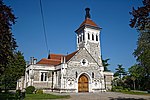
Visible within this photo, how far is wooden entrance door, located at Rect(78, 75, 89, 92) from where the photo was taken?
31.0m

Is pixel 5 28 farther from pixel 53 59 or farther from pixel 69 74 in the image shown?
pixel 53 59

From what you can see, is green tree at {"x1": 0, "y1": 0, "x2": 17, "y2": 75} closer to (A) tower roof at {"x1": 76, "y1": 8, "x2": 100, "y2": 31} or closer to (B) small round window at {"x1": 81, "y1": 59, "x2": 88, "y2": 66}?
(B) small round window at {"x1": 81, "y1": 59, "x2": 88, "y2": 66}

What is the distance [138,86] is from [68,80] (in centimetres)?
2518

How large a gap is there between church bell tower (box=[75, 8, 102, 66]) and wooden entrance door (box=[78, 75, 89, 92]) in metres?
9.35

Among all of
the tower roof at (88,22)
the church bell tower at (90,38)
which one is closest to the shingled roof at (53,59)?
the church bell tower at (90,38)

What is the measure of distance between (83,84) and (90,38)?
14.4 m

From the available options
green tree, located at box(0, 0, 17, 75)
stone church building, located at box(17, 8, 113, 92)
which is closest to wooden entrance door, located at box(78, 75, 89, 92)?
stone church building, located at box(17, 8, 113, 92)

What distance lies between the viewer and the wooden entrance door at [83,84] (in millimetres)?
31003

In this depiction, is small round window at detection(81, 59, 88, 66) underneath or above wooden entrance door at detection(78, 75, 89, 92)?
above

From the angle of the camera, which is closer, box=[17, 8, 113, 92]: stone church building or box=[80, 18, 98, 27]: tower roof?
box=[17, 8, 113, 92]: stone church building

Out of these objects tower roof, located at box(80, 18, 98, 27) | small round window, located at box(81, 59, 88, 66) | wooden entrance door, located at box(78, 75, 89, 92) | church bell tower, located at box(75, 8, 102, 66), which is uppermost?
tower roof, located at box(80, 18, 98, 27)

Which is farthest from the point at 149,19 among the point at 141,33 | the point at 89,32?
the point at 89,32

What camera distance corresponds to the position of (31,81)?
3038cm

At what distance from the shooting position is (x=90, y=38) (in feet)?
138
